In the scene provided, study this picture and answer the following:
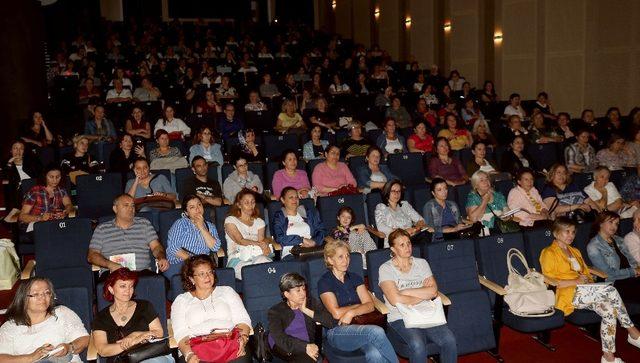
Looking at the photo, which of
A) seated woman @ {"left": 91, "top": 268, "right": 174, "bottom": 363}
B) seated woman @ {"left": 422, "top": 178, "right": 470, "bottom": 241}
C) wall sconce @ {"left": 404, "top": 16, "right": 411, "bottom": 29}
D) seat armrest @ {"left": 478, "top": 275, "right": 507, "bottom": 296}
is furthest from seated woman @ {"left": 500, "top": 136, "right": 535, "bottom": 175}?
wall sconce @ {"left": 404, "top": 16, "right": 411, "bottom": 29}

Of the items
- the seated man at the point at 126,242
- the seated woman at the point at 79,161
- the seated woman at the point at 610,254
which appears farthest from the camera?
the seated woman at the point at 79,161

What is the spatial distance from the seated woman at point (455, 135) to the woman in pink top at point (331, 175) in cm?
237

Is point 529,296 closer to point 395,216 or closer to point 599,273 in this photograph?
point 599,273

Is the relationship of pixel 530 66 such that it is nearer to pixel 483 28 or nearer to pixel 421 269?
pixel 483 28

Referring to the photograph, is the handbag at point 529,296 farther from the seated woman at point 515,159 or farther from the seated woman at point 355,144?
the seated woman at point 355,144

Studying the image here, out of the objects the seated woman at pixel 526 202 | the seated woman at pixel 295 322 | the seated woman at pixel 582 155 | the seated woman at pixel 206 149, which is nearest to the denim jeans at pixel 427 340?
the seated woman at pixel 295 322

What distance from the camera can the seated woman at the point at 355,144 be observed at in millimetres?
8195

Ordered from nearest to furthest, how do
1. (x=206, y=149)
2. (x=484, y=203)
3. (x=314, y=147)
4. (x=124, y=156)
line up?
1. (x=484, y=203)
2. (x=124, y=156)
3. (x=206, y=149)
4. (x=314, y=147)

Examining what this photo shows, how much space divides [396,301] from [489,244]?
118cm

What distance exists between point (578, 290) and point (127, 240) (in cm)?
359

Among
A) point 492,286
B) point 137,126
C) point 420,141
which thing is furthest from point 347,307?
point 137,126

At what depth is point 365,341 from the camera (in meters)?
3.96

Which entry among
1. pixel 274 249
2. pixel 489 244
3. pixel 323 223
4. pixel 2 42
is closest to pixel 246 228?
pixel 274 249

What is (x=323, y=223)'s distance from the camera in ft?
19.8
